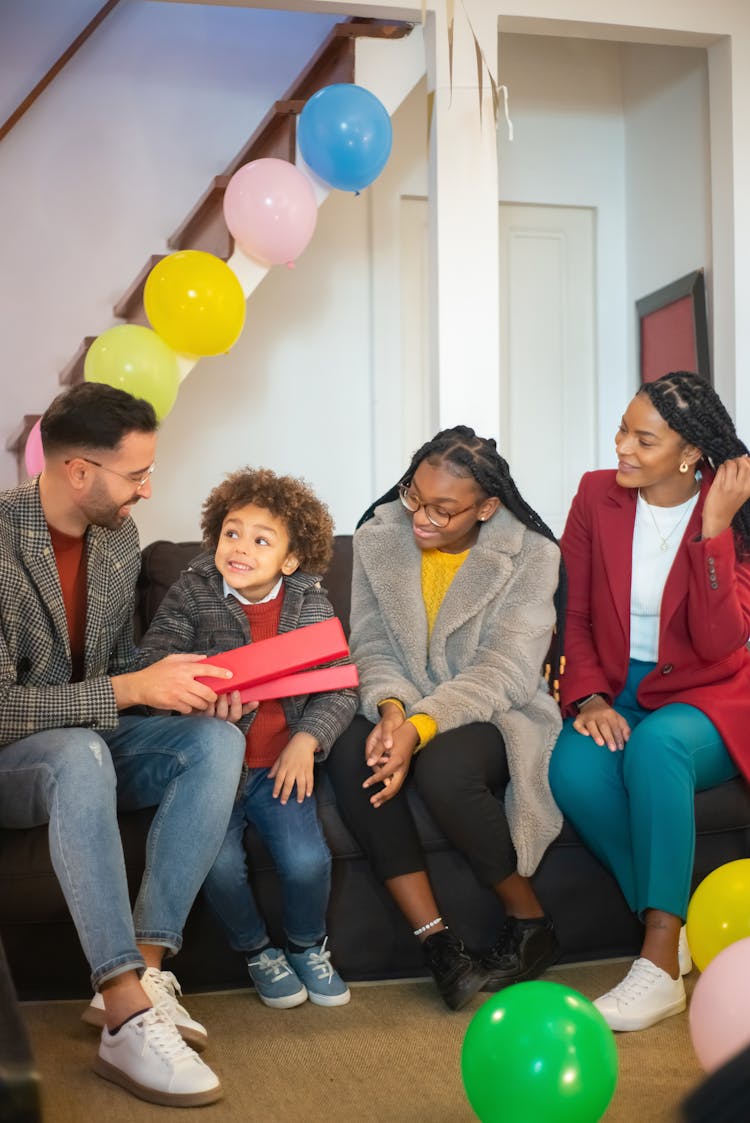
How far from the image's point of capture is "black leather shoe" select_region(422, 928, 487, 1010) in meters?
2.08

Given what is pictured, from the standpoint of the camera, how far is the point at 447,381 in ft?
13.1

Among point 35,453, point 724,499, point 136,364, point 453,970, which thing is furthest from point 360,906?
point 35,453

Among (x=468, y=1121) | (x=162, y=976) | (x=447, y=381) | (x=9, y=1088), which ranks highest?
(x=447, y=381)

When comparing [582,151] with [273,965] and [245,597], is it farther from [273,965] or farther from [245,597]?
[273,965]

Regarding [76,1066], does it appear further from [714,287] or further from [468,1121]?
[714,287]

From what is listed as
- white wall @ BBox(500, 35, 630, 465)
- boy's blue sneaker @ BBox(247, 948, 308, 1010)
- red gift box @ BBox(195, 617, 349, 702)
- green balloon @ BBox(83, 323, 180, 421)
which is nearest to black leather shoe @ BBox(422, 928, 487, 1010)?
boy's blue sneaker @ BBox(247, 948, 308, 1010)

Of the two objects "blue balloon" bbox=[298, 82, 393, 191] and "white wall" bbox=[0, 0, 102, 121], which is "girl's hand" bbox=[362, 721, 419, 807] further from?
"white wall" bbox=[0, 0, 102, 121]

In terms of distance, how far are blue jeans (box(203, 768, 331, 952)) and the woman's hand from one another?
3.16 feet

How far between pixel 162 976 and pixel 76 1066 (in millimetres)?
185

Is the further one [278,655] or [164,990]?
[278,655]

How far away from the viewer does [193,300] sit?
360 cm

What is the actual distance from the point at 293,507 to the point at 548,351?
126 inches

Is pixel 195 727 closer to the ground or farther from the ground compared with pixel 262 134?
closer to the ground

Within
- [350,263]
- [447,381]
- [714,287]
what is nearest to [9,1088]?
[447,381]
